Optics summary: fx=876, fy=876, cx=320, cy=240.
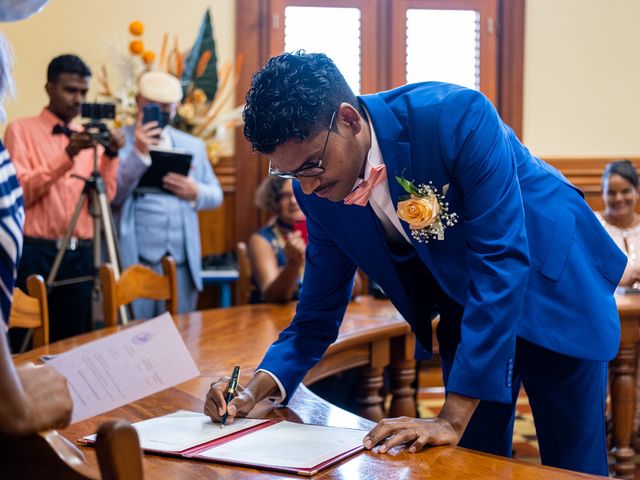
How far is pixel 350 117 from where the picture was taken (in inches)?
59.2

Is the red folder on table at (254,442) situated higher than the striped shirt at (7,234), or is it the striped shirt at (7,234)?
the striped shirt at (7,234)

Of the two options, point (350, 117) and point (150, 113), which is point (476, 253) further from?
point (150, 113)

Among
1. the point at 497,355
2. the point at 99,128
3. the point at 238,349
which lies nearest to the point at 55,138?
the point at 99,128

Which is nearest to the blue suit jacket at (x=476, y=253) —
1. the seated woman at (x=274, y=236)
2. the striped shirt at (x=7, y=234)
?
the striped shirt at (x=7, y=234)

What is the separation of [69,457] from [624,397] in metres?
2.86

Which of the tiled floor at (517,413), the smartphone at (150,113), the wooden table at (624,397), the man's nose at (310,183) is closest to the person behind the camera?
the man's nose at (310,183)

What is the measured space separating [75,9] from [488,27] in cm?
257

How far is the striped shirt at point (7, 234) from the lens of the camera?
1025mm

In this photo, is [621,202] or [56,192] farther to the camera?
[621,202]

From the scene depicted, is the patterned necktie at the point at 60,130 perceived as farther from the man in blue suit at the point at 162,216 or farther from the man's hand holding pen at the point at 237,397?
the man's hand holding pen at the point at 237,397

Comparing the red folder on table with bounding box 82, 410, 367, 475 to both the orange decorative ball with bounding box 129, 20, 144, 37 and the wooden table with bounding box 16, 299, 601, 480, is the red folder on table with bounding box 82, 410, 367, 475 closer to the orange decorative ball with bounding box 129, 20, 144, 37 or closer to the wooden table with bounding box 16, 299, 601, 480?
the wooden table with bounding box 16, 299, 601, 480

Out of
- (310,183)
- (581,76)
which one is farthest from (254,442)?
(581,76)

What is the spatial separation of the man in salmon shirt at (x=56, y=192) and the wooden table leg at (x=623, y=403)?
7.31ft

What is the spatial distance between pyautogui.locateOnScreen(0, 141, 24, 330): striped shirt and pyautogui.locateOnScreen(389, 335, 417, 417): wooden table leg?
230 cm
